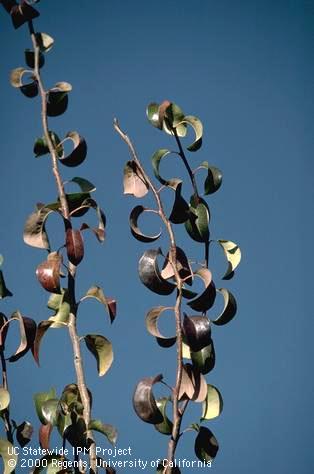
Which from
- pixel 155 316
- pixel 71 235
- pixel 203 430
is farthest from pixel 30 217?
pixel 203 430

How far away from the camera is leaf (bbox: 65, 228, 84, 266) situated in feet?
1.96

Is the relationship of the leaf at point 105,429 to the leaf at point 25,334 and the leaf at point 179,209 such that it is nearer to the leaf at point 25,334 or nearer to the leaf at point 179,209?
the leaf at point 25,334

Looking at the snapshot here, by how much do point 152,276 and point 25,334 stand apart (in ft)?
0.46

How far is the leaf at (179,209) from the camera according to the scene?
59cm

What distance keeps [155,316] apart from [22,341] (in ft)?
0.44

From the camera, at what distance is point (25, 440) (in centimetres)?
69

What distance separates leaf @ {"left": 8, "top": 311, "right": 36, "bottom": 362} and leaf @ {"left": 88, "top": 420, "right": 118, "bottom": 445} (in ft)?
0.32

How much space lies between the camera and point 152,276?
0.58m

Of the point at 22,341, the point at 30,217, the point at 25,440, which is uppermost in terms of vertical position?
the point at 30,217

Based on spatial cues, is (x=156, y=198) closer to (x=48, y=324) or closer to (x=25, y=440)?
(x=48, y=324)

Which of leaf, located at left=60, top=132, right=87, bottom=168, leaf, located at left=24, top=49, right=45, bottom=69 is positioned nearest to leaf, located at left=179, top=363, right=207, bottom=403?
leaf, located at left=60, top=132, right=87, bottom=168

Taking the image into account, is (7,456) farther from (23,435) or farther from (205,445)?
(205,445)

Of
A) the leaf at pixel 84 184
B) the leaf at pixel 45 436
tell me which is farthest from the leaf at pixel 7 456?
the leaf at pixel 84 184

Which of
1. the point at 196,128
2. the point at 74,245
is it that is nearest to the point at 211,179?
the point at 196,128
